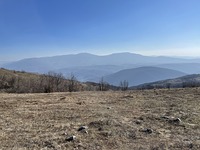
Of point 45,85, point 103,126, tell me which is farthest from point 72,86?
point 103,126

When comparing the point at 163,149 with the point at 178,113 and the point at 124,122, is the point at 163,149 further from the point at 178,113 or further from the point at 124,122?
the point at 178,113

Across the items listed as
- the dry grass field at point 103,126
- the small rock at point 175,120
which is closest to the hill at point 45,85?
the dry grass field at point 103,126

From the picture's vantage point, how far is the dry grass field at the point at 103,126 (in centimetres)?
786

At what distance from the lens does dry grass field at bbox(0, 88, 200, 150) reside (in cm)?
786

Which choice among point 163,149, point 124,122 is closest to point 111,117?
point 124,122

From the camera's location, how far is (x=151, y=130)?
350 inches

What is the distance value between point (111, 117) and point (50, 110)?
291 cm

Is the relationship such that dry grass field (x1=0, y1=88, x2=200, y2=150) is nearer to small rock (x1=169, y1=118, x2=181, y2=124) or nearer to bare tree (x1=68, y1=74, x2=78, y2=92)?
small rock (x1=169, y1=118, x2=181, y2=124)

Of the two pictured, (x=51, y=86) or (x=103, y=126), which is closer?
(x=103, y=126)

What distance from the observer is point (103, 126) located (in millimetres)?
9398

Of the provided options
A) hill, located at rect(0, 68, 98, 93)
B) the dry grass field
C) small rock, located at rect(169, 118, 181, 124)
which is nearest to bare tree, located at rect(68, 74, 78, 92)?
hill, located at rect(0, 68, 98, 93)

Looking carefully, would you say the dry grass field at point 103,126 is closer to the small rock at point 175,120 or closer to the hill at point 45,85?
the small rock at point 175,120

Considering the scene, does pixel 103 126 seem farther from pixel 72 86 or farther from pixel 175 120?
pixel 72 86

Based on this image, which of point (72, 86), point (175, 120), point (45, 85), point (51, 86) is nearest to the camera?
point (175, 120)
